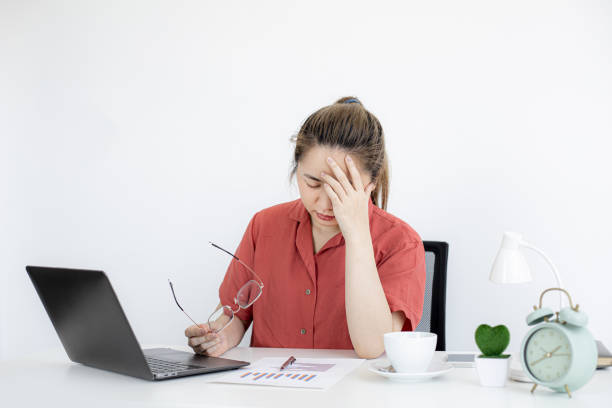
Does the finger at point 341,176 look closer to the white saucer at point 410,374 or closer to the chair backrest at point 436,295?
the white saucer at point 410,374

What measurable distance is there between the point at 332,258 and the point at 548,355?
0.79 meters

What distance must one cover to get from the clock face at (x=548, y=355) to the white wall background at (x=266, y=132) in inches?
52.8

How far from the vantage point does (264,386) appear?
1.04 meters

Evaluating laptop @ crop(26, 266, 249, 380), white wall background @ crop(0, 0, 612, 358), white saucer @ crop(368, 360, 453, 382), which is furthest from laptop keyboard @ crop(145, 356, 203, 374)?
white wall background @ crop(0, 0, 612, 358)

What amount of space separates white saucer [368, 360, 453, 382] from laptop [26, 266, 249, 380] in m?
0.28

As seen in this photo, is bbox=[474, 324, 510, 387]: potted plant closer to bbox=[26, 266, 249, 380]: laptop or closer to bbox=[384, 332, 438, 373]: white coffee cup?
bbox=[384, 332, 438, 373]: white coffee cup

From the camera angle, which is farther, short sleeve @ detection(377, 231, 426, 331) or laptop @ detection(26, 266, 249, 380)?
short sleeve @ detection(377, 231, 426, 331)

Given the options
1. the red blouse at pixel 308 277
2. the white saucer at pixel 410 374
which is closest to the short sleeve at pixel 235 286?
the red blouse at pixel 308 277

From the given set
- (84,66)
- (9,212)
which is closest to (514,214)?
(84,66)

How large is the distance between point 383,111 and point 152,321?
4.54 feet

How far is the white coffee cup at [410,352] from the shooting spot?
3.43ft

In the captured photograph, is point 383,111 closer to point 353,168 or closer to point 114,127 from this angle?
point 353,168

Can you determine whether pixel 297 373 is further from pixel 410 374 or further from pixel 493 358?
pixel 493 358

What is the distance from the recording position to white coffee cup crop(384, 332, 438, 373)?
3.43 ft
